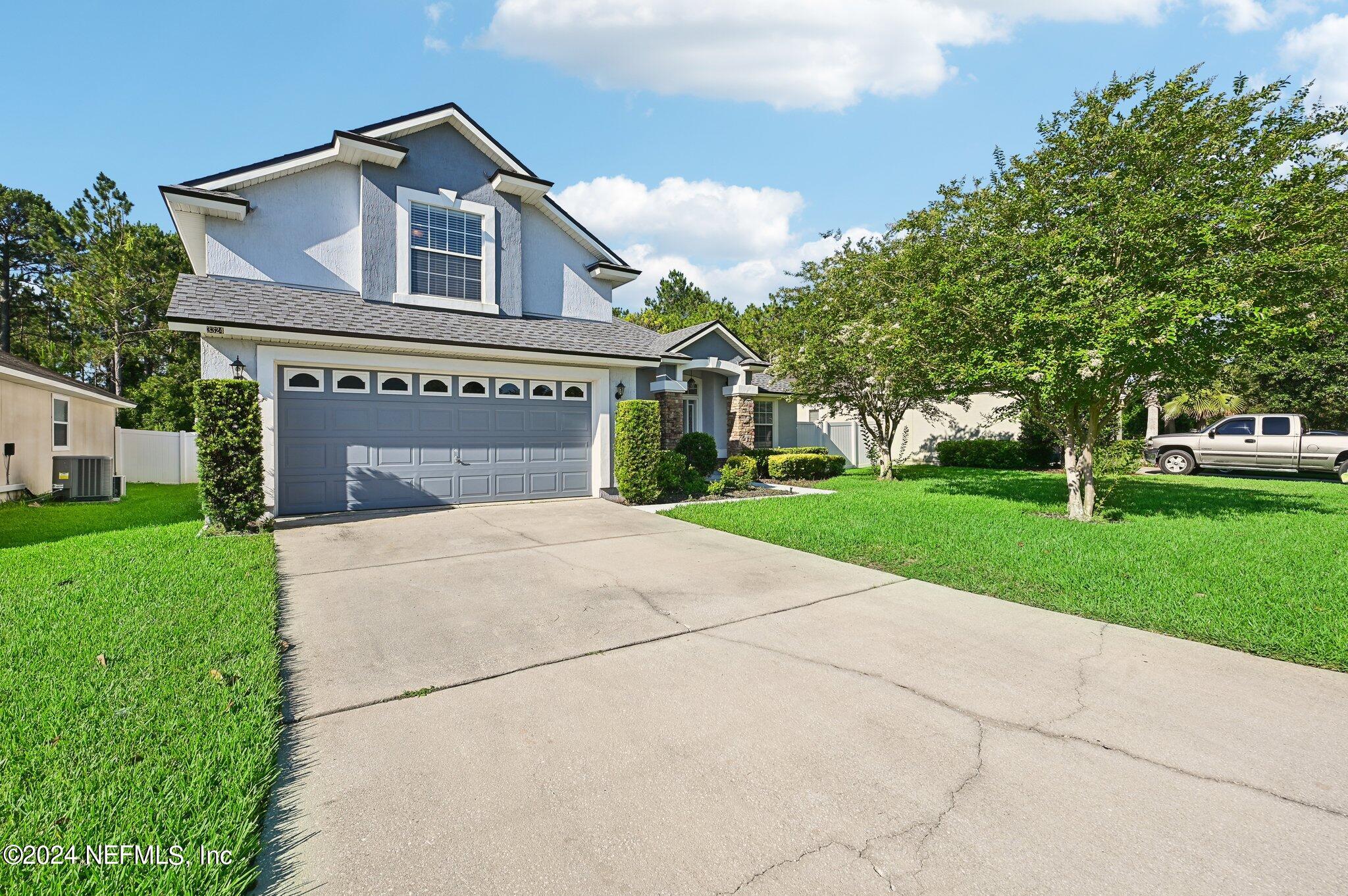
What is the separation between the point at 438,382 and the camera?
463 inches

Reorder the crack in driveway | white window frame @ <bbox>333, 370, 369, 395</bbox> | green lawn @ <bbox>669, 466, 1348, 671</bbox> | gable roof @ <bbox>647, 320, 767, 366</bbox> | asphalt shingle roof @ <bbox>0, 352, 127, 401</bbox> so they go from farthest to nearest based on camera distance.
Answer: gable roof @ <bbox>647, 320, 767, 366</bbox> → asphalt shingle roof @ <bbox>0, 352, 127, 401</bbox> → white window frame @ <bbox>333, 370, 369, 395</bbox> → green lawn @ <bbox>669, 466, 1348, 671</bbox> → the crack in driveway

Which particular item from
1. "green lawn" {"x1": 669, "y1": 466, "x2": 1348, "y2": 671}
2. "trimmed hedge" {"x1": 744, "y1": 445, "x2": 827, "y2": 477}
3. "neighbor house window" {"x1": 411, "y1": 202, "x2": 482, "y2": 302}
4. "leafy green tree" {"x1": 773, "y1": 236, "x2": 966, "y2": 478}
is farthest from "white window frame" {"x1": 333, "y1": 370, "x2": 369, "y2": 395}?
"leafy green tree" {"x1": 773, "y1": 236, "x2": 966, "y2": 478}

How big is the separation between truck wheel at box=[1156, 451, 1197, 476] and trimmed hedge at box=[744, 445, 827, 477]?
424 inches

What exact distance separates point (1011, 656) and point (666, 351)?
466 inches

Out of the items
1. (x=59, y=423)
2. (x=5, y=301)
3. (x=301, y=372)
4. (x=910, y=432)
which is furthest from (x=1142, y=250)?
(x=5, y=301)

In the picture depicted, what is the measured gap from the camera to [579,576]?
6629 mm

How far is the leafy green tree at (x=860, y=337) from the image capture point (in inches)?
572

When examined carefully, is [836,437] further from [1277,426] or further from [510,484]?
[510,484]

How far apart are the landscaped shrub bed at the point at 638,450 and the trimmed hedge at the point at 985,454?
13.6 m

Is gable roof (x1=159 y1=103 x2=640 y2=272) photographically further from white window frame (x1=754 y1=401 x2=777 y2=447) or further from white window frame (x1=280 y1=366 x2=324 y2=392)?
white window frame (x1=754 y1=401 x2=777 y2=447)

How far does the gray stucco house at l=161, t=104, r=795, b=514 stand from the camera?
34.0ft

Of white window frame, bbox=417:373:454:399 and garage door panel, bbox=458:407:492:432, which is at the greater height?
white window frame, bbox=417:373:454:399

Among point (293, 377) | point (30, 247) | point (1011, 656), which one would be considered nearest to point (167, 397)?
point (30, 247)

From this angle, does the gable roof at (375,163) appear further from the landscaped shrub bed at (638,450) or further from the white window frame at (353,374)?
the landscaped shrub bed at (638,450)
